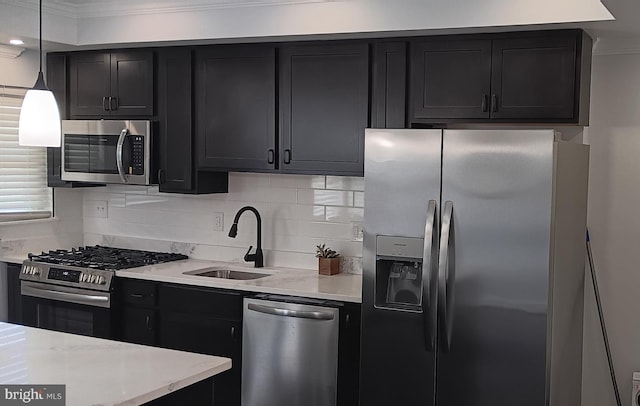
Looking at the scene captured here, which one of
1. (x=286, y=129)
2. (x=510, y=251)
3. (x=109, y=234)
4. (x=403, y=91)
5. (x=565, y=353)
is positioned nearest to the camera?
(x=510, y=251)

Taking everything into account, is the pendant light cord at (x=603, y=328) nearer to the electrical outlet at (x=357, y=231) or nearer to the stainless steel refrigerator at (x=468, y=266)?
the stainless steel refrigerator at (x=468, y=266)

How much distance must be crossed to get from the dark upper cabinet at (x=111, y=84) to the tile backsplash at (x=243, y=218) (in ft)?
2.20

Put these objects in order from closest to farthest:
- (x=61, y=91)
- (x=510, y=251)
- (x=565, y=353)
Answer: (x=510, y=251) → (x=565, y=353) → (x=61, y=91)

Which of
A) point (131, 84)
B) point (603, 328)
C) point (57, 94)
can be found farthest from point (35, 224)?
point (603, 328)

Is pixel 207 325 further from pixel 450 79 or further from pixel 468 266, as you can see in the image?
pixel 450 79

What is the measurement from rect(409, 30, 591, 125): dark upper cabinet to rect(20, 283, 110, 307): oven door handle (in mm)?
2182

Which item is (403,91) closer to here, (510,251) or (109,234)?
(510,251)

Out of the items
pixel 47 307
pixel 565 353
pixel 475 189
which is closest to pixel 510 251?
pixel 475 189

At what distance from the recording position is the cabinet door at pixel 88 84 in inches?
210

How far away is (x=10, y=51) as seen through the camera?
537 cm

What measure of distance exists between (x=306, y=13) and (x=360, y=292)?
154 cm

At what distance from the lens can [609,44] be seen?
14.4ft

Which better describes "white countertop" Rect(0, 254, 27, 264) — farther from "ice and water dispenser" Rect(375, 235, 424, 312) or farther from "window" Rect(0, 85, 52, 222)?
"ice and water dispenser" Rect(375, 235, 424, 312)

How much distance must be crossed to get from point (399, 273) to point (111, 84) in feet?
8.06
